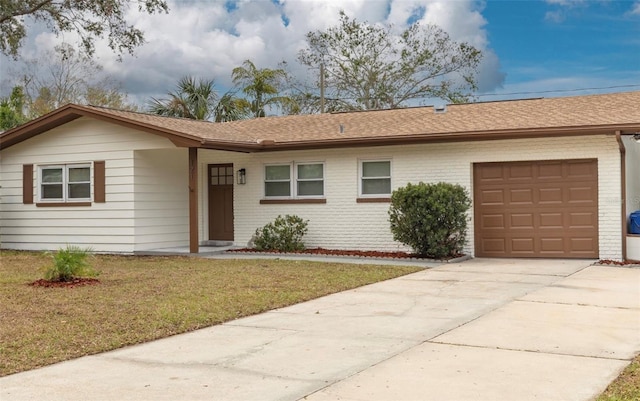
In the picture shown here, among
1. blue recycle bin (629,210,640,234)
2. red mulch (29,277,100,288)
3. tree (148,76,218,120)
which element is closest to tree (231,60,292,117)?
tree (148,76,218,120)

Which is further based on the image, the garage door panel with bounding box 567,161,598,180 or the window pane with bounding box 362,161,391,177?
the window pane with bounding box 362,161,391,177

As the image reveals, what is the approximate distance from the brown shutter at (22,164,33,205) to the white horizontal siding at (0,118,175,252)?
0.47ft

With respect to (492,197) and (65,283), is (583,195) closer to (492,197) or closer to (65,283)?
(492,197)

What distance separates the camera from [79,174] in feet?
62.3

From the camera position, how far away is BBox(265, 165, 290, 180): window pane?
19.0 m

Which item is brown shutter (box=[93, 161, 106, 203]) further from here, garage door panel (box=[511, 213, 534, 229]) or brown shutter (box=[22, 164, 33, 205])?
garage door panel (box=[511, 213, 534, 229])

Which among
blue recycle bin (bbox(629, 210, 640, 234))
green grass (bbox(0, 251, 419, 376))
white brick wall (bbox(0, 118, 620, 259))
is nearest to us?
green grass (bbox(0, 251, 419, 376))

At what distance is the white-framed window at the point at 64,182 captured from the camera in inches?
742

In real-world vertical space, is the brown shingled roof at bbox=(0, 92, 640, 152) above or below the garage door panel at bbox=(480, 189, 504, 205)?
above

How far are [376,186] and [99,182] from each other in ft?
23.3

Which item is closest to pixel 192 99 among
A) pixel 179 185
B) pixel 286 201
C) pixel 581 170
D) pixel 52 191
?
pixel 179 185

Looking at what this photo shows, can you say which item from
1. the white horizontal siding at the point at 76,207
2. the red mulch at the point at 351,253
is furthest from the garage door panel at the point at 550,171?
the white horizontal siding at the point at 76,207

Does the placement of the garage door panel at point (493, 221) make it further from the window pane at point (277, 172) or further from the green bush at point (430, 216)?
the window pane at point (277, 172)

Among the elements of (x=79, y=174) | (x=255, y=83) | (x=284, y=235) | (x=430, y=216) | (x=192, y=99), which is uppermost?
(x=255, y=83)
